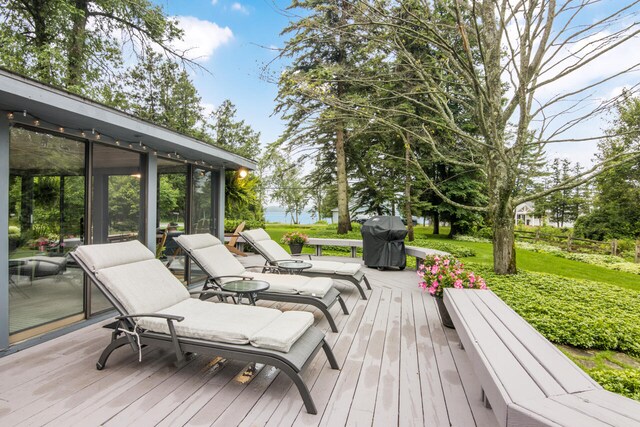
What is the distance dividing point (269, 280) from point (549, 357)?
10.4 feet

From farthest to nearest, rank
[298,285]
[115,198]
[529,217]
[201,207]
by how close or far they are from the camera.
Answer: [529,217] → [201,207] → [115,198] → [298,285]

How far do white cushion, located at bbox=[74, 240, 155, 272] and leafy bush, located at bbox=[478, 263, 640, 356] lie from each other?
461 cm

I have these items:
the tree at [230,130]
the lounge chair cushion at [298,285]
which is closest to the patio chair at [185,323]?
the lounge chair cushion at [298,285]

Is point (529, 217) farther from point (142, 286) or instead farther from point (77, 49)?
point (142, 286)

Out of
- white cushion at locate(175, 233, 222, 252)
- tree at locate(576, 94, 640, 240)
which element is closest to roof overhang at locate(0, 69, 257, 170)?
white cushion at locate(175, 233, 222, 252)

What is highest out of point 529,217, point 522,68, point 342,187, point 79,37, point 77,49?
point 79,37

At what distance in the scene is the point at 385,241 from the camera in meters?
7.65

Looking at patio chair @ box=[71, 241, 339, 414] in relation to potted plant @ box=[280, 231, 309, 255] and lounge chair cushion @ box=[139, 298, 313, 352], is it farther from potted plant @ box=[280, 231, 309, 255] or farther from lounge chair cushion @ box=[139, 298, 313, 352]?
potted plant @ box=[280, 231, 309, 255]

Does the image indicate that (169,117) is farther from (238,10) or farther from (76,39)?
(238,10)

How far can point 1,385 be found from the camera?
8.27ft

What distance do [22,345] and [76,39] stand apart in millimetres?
11413

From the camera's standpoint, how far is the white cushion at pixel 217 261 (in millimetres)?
4445

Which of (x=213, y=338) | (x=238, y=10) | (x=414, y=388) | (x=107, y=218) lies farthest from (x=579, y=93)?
(x=238, y=10)

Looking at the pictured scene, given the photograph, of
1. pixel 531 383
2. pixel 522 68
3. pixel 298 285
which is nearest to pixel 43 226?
pixel 298 285
